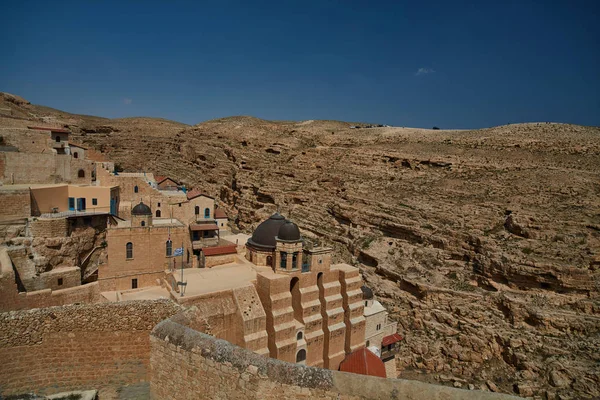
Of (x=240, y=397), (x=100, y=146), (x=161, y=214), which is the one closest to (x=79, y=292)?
(x=161, y=214)

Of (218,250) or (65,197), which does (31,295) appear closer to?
(218,250)

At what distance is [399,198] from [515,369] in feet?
43.7

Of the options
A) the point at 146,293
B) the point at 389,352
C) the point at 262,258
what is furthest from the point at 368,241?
the point at 146,293

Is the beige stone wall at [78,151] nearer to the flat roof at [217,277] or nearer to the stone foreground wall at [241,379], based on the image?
the flat roof at [217,277]

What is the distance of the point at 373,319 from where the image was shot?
17.3 meters

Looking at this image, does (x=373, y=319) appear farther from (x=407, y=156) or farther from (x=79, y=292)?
(x=407, y=156)

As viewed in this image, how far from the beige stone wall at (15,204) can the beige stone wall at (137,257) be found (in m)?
4.68

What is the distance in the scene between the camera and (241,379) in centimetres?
412

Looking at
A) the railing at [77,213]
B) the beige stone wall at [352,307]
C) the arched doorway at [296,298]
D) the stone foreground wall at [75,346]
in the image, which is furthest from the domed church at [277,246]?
the stone foreground wall at [75,346]

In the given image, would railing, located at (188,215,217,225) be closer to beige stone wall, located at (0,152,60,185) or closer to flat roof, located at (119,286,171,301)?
flat roof, located at (119,286,171,301)

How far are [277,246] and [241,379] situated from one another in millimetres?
10621

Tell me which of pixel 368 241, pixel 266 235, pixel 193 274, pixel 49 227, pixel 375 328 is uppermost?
pixel 49 227

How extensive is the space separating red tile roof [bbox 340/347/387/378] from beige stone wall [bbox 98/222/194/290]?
27.2 ft

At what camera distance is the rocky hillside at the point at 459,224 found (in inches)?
635
